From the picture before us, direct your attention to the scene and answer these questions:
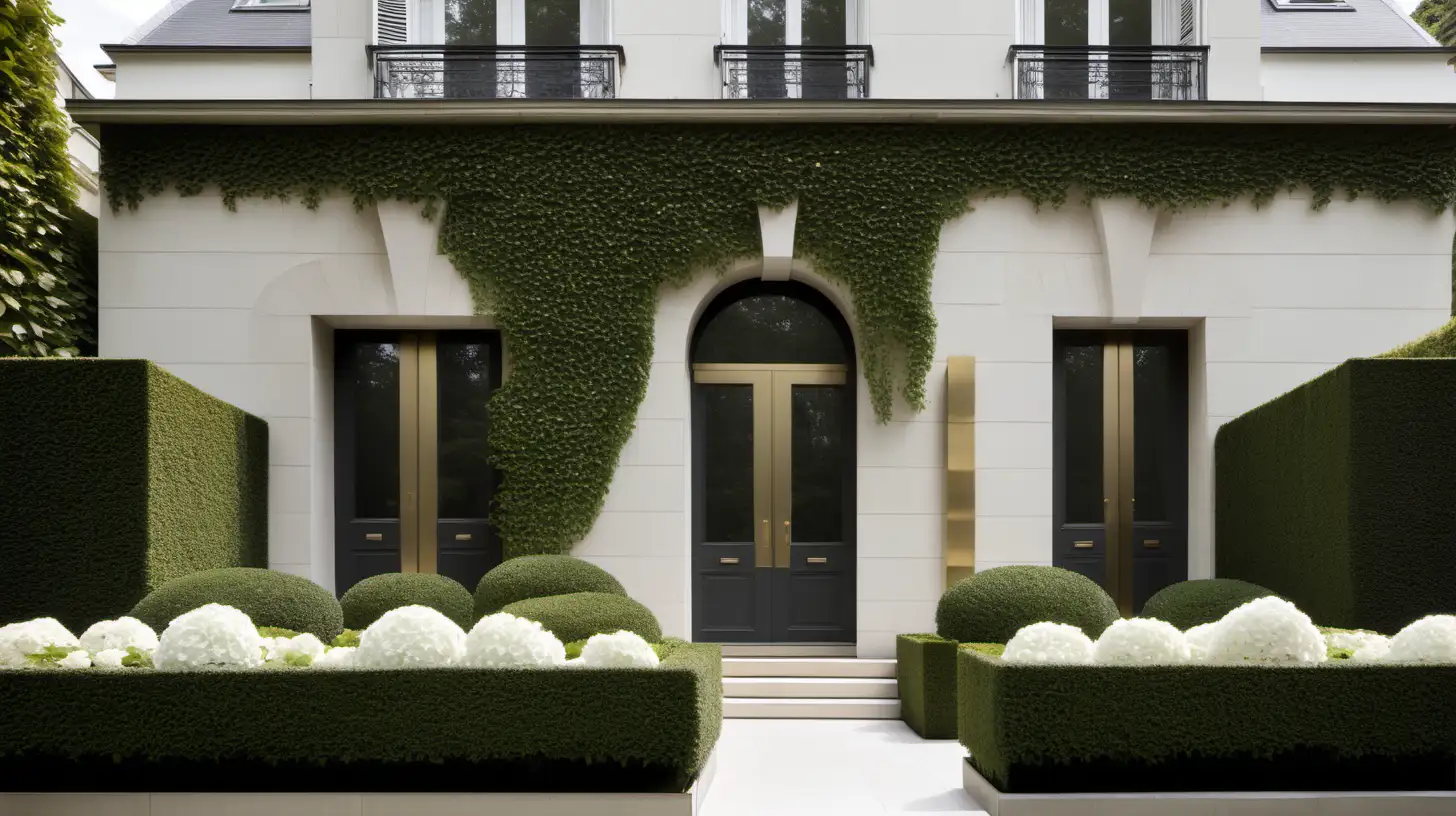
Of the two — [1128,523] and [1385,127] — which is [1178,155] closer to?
[1385,127]

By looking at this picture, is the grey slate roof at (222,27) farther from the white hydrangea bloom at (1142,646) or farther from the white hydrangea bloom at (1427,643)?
the white hydrangea bloom at (1427,643)

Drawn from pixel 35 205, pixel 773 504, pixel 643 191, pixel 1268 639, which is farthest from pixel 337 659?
pixel 35 205

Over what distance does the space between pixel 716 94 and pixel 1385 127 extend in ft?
24.0

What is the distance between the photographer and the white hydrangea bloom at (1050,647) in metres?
7.32

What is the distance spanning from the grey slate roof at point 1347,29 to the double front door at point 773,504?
6.63 metres

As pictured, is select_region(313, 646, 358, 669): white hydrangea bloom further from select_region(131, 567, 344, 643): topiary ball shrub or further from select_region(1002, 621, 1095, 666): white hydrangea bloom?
select_region(1002, 621, 1095, 666): white hydrangea bloom

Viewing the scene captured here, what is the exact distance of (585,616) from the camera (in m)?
9.41

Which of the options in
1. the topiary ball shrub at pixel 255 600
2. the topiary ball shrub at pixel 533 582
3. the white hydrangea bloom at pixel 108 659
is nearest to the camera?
the white hydrangea bloom at pixel 108 659

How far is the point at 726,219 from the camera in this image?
13188 mm

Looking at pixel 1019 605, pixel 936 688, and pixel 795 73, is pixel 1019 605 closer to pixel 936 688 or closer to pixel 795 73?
pixel 936 688

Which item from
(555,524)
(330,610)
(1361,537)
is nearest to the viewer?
→ (1361,537)

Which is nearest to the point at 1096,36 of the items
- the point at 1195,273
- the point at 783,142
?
the point at 1195,273

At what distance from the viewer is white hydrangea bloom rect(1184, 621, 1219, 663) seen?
7.45 metres

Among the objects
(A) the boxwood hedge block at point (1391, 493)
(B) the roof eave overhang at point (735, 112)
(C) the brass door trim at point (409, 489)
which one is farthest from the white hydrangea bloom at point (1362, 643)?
(C) the brass door trim at point (409, 489)
